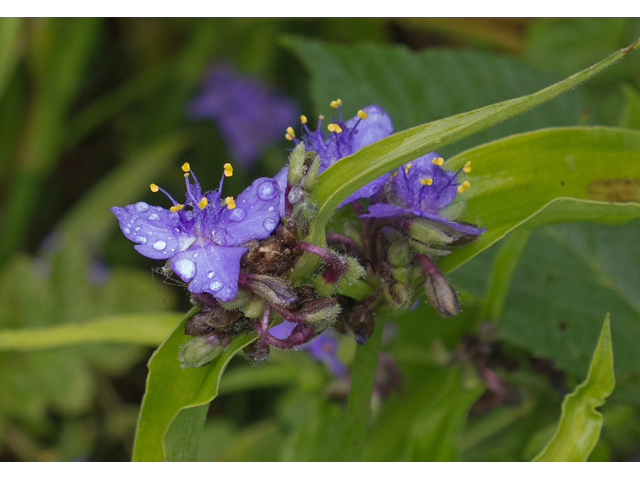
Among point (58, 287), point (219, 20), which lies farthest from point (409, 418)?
point (219, 20)

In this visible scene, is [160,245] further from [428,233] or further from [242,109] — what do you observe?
[242,109]

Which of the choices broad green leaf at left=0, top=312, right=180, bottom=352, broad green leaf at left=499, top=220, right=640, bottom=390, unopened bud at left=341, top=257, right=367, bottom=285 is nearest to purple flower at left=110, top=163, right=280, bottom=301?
unopened bud at left=341, top=257, right=367, bottom=285

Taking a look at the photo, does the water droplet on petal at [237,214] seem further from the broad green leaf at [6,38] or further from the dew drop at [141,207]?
the broad green leaf at [6,38]

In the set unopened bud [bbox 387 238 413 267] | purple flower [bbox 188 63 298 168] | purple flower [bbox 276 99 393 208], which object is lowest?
unopened bud [bbox 387 238 413 267]

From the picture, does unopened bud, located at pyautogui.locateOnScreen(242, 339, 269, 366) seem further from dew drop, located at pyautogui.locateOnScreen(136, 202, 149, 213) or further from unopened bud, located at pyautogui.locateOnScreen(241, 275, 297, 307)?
dew drop, located at pyautogui.locateOnScreen(136, 202, 149, 213)

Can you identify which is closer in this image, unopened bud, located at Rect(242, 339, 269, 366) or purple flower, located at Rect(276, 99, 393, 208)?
unopened bud, located at Rect(242, 339, 269, 366)

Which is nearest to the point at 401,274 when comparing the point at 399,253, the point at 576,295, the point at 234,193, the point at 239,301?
the point at 399,253

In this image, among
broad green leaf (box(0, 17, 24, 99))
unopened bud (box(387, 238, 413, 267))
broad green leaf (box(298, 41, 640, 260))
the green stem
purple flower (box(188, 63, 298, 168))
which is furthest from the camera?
purple flower (box(188, 63, 298, 168))
